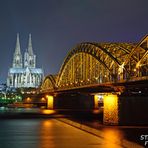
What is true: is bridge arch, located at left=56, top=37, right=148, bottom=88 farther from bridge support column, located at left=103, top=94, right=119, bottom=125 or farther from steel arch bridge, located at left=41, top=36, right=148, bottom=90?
bridge support column, located at left=103, top=94, right=119, bottom=125

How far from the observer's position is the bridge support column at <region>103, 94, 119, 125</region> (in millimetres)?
63616

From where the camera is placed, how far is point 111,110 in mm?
64938

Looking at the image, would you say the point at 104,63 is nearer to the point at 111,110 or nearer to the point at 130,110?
the point at 111,110

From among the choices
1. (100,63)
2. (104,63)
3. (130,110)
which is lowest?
(130,110)

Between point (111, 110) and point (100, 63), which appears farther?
point (100, 63)

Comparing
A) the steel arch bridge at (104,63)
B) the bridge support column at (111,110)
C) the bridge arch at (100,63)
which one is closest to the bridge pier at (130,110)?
the bridge support column at (111,110)

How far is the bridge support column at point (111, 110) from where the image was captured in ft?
209

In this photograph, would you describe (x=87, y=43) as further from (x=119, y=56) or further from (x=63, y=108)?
(x=63, y=108)

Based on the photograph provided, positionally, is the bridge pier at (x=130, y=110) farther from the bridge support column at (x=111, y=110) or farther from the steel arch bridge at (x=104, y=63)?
the steel arch bridge at (x=104, y=63)

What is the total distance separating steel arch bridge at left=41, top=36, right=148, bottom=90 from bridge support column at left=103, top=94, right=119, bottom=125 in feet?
11.5

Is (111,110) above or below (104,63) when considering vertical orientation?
below

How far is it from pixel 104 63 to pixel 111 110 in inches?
1214

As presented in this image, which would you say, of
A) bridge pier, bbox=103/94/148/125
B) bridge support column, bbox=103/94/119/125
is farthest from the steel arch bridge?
bridge support column, bbox=103/94/119/125

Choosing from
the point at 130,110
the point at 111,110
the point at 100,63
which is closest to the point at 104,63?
the point at 100,63
